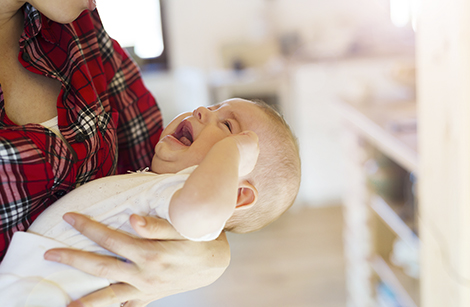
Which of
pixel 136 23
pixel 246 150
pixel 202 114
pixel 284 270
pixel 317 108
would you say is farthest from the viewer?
pixel 136 23

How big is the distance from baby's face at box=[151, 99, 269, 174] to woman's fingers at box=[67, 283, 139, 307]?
215mm

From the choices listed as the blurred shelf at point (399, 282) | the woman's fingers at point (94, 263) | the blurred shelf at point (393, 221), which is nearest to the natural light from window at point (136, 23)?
the blurred shelf at point (393, 221)

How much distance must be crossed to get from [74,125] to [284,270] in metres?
2.26

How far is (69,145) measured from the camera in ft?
2.43

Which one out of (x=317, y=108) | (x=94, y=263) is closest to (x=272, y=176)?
(x=94, y=263)

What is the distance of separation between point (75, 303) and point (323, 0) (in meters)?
4.17

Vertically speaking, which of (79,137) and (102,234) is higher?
(79,137)

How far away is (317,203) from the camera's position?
387cm

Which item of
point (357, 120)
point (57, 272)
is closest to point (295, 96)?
point (357, 120)

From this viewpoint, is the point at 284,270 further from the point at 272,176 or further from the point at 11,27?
the point at 11,27

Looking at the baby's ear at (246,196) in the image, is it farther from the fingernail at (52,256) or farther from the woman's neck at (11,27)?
the woman's neck at (11,27)

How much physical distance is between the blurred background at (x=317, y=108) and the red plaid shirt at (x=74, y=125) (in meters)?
0.93

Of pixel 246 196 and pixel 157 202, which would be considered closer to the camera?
pixel 157 202

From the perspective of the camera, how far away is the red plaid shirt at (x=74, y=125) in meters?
0.66
